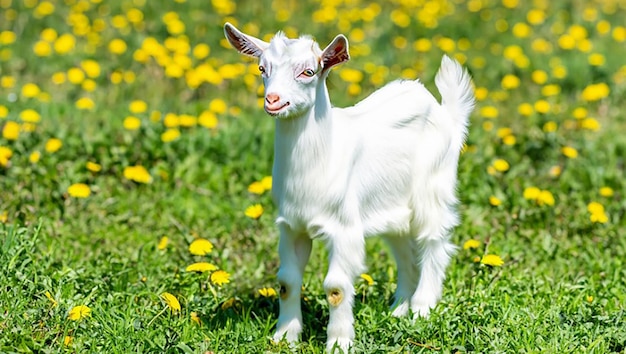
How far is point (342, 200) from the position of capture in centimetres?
405

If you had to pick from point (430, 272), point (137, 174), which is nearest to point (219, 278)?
point (430, 272)

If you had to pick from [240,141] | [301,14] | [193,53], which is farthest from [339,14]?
[240,141]

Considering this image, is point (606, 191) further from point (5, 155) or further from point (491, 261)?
point (5, 155)

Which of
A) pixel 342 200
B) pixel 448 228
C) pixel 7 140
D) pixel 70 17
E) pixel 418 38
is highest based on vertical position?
pixel 342 200

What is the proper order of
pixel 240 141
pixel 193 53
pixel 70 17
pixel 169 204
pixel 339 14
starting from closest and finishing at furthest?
pixel 169 204 < pixel 240 141 < pixel 193 53 < pixel 70 17 < pixel 339 14

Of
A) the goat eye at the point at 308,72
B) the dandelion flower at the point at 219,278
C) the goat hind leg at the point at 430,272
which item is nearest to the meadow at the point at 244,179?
the dandelion flower at the point at 219,278

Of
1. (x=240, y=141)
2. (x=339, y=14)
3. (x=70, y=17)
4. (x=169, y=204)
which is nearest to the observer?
(x=169, y=204)

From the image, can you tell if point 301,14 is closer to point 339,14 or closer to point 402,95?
point 339,14

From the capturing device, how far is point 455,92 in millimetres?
4680

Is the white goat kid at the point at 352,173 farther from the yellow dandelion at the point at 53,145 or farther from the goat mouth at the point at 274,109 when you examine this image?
the yellow dandelion at the point at 53,145

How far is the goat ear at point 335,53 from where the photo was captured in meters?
3.82

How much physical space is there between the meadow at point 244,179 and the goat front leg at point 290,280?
0.09m

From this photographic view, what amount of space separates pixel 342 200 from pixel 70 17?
5.91m

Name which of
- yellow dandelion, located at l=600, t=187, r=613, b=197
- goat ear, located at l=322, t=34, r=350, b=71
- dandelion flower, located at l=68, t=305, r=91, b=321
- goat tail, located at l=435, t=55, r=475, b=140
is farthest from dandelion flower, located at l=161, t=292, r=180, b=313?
yellow dandelion, located at l=600, t=187, r=613, b=197
